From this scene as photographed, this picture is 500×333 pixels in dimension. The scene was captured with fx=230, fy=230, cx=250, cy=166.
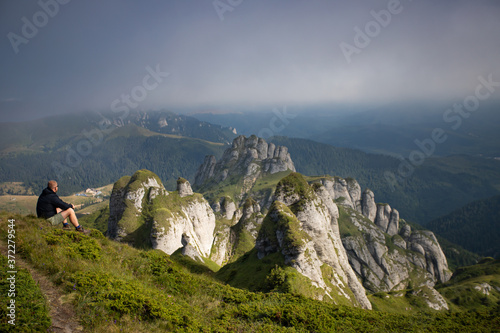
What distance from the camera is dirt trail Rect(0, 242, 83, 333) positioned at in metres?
8.65

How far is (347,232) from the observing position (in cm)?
12344

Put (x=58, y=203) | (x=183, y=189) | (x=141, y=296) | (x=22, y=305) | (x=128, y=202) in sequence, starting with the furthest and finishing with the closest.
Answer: (x=183, y=189), (x=128, y=202), (x=58, y=203), (x=141, y=296), (x=22, y=305)

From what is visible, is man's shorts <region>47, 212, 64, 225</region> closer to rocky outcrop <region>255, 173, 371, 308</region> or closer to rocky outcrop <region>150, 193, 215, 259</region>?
rocky outcrop <region>255, 173, 371, 308</region>

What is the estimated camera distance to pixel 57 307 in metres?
9.48

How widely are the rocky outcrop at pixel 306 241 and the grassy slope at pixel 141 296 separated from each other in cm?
1424

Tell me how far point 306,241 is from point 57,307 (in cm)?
3272

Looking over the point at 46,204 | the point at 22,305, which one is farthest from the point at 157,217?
the point at 22,305

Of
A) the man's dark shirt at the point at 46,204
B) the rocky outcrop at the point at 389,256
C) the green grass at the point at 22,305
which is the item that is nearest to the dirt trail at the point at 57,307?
the green grass at the point at 22,305

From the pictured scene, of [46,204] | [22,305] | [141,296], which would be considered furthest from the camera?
[46,204]

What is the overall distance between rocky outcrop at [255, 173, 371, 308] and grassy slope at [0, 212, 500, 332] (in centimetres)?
1424

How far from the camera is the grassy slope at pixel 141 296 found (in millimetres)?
9984

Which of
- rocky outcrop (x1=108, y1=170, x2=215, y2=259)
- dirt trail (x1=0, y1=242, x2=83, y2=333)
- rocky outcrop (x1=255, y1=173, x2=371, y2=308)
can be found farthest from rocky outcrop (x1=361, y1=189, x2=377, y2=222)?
dirt trail (x1=0, y1=242, x2=83, y2=333)

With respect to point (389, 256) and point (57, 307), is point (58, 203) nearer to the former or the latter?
point (57, 307)

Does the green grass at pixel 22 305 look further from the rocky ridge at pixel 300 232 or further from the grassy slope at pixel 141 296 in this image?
the rocky ridge at pixel 300 232
